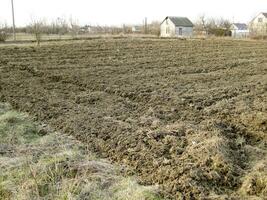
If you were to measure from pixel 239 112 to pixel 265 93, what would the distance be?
219cm

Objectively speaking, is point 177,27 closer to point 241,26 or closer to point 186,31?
point 186,31

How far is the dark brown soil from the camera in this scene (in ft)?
16.7

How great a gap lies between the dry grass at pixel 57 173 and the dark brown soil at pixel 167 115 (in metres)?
0.31

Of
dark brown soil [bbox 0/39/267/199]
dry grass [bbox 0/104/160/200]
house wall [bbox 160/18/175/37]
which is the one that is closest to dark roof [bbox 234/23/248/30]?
house wall [bbox 160/18/175/37]

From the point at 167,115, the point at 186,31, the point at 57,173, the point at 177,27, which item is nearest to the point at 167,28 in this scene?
the point at 177,27

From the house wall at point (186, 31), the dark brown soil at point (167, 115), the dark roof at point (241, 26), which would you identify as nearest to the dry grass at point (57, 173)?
the dark brown soil at point (167, 115)

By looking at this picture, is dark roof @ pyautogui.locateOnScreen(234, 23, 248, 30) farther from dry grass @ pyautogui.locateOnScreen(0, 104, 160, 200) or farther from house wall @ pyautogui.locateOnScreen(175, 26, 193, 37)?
dry grass @ pyautogui.locateOnScreen(0, 104, 160, 200)

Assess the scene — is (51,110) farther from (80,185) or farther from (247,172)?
(247,172)

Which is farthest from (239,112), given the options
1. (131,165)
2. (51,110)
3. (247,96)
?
(51,110)

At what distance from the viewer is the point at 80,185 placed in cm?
488

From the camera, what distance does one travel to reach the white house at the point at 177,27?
61.3m

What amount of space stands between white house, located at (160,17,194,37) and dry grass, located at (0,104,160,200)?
55.7 meters

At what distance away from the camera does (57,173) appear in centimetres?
522

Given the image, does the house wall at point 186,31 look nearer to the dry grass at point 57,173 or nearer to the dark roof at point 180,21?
the dark roof at point 180,21
